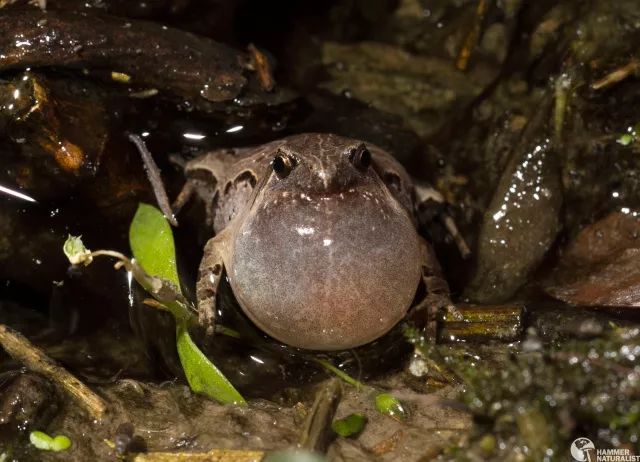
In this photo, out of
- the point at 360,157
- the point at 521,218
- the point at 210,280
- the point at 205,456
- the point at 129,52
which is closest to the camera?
the point at 205,456

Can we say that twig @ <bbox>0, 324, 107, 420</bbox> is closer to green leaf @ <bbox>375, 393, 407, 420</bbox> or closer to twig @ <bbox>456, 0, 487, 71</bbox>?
green leaf @ <bbox>375, 393, 407, 420</bbox>

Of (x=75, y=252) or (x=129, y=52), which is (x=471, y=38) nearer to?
(x=129, y=52)

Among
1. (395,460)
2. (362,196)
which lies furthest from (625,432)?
(362,196)

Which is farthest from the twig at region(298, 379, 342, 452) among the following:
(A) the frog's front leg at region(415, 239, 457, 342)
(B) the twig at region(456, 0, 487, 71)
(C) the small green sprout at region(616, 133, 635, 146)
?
(B) the twig at region(456, 0, 487, 71)

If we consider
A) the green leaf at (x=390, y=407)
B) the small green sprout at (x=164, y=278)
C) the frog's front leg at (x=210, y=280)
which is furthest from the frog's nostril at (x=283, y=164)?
the green leaf at (x=390, y=407)

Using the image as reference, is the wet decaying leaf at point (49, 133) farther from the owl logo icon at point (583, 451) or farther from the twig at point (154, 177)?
the owl logo icon at point (583, 451)

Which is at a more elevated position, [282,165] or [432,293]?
[282,165]

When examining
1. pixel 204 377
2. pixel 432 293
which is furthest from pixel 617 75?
pixel 204 377

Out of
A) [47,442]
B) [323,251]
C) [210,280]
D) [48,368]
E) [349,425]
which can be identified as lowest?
[47,442]
